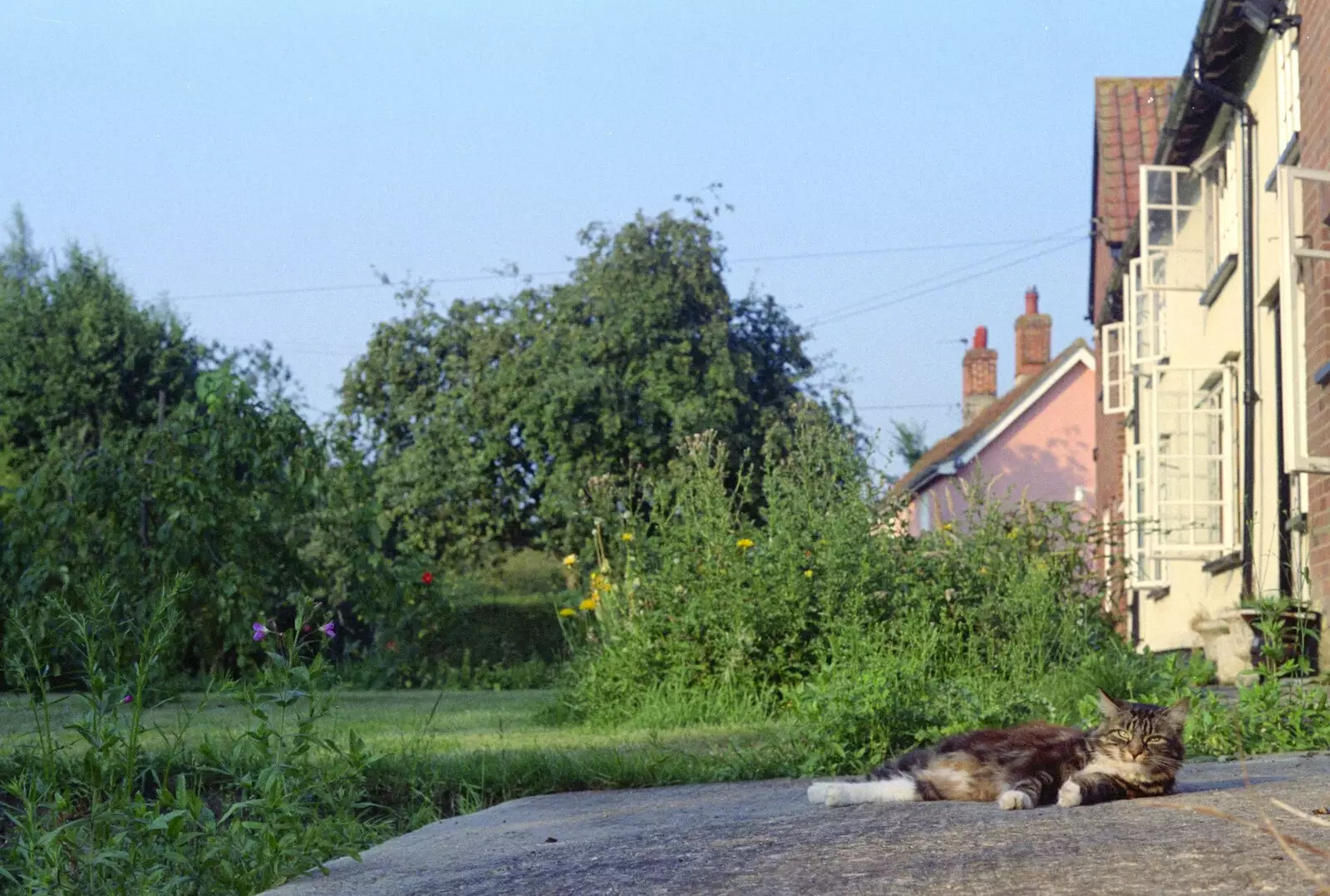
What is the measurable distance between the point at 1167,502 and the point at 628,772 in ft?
29.2

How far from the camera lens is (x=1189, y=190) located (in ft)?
52.4

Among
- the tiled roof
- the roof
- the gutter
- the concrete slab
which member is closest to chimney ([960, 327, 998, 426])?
the roof

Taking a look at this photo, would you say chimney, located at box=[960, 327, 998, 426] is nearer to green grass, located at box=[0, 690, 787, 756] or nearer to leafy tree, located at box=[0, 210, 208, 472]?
leafy tree, located at box=[0, 210, 208, 472]

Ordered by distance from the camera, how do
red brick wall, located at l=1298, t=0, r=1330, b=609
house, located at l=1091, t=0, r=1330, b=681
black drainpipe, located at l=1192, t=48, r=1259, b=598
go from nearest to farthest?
1. red brick wall, located at l=1298, t=0, r=1330, b=609
2. house, located at l=1091, t=0, r=1330, b=681
3. black drainpipe, located at l=1192, t=48, r=1259, b=598

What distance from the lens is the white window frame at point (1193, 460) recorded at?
13.3 m

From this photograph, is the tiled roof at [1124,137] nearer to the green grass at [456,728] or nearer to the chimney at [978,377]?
the green grass at [456,728]

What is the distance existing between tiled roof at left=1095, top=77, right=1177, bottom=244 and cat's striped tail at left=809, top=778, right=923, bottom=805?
16.9 m

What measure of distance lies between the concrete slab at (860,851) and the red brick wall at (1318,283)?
470 cm

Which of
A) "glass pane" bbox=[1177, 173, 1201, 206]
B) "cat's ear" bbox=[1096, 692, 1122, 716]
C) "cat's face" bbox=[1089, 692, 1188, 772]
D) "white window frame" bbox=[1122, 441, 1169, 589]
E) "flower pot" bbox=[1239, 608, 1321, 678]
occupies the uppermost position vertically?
"glass pane" bbox=[1177, 173, 1201, 206]

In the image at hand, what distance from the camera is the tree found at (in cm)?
2594

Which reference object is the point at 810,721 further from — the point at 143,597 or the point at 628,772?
the point at 143,597

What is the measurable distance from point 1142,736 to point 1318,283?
20.3 ft

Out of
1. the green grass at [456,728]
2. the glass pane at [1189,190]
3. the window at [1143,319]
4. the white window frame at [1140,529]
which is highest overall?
the glass pane at [1189,190]

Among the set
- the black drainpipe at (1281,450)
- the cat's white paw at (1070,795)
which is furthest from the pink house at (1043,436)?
the cat's white paw at (1070,795)
